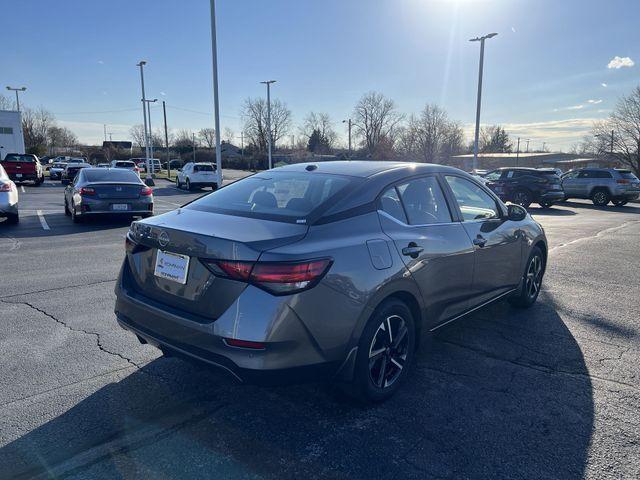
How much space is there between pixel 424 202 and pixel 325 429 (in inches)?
74.4

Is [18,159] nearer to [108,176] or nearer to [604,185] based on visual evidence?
[108,176]

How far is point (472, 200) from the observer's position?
4.39 meters

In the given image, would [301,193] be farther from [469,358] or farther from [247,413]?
[469,358]

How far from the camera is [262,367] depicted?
253cm

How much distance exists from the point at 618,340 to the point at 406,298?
100 inches

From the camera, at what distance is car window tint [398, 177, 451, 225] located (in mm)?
3551

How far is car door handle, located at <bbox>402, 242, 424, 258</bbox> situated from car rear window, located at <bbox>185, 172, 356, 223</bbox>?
2.01 feet

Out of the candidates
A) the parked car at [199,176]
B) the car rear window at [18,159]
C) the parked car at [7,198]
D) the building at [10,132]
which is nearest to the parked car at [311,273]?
the parked car at [7,198]

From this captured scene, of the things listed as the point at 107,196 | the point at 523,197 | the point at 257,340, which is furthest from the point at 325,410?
the point at 523,197

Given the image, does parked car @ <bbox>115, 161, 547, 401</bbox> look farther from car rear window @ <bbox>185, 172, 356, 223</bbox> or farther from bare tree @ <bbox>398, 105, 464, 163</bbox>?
bare tree @ <bbox>398, 105, 464, 163</bbox>

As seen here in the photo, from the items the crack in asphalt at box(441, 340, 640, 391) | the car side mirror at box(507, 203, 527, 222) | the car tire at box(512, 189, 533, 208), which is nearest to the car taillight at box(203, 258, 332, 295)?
the crack in asphalt at box(441, 340, 640, 391)

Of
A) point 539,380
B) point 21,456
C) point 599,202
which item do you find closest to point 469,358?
point 539,380

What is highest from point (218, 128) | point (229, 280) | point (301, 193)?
point (218, 128)

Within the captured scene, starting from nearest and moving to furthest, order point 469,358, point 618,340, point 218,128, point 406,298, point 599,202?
point 406,298 → point 469,358 → point 618,340 → point 218,128 → point 599,202
